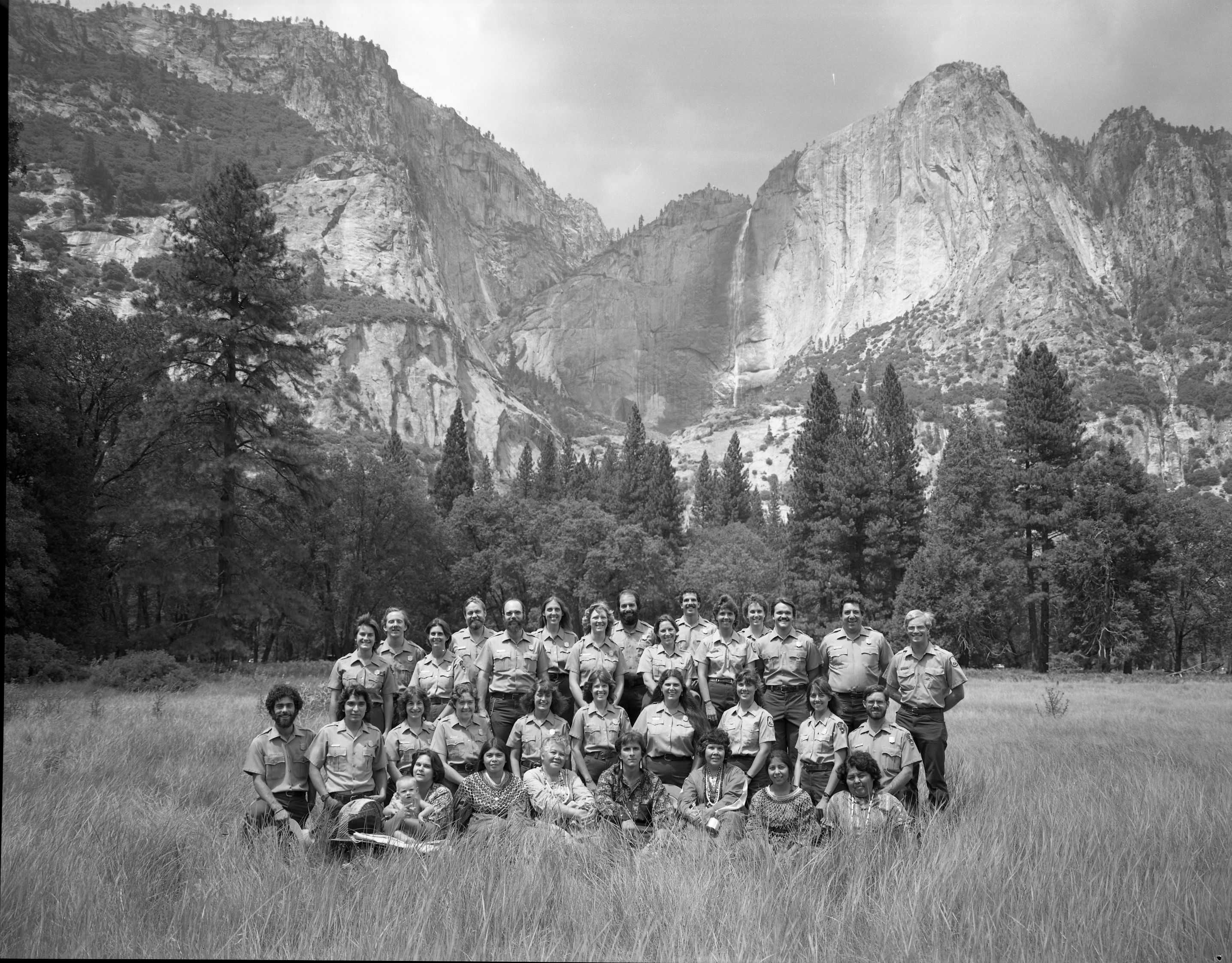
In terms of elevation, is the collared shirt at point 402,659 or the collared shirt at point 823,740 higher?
the collared shirt at point 402,659

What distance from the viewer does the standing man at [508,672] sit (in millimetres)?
Answer: 8234

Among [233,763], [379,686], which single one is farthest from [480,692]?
[233,763]

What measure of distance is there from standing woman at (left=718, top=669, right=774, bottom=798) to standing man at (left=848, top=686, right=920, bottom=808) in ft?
2.11

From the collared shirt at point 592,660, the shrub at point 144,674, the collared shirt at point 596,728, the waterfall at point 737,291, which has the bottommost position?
the shrub at point 144,674

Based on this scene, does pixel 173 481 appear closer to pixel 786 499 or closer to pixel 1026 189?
pixel 786 499

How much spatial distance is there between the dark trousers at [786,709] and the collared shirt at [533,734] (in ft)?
6.36

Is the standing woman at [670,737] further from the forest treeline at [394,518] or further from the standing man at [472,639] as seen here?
the forest treeline at [394,518]

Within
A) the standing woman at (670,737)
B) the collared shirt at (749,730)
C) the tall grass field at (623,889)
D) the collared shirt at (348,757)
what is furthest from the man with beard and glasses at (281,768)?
the collared shirt at (749,730)

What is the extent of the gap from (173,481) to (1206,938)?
70.9 feet

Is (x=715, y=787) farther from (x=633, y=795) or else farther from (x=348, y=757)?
(x=348, y=757)

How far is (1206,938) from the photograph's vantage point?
4.61m

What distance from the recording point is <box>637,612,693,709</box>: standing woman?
808 cm

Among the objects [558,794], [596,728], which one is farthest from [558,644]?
[558,794]

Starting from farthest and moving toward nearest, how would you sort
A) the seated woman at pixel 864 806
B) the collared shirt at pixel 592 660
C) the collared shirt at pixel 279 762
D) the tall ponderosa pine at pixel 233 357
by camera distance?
the tall ponderosa pine at pixel 233 357 → the collared shirt at pixel 592 660 → the collared shirt at pixel 279 762 → the seated woman at pixel 864 806
